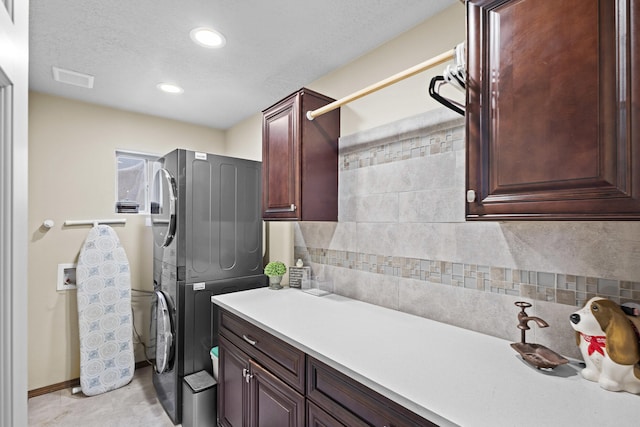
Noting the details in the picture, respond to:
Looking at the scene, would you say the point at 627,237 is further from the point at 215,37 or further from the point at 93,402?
the point at 93,402

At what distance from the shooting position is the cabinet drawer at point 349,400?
0.94m

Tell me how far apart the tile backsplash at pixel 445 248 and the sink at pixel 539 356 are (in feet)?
0.51

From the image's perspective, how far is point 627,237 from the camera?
41.0 inches

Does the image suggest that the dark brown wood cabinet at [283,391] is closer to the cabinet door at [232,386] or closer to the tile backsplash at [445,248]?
the cabinet door at [232,386]

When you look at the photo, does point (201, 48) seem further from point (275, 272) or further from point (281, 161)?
point (275, 272)

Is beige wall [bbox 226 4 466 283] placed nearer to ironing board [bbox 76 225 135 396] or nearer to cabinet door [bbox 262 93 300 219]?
cabinet door [bbox 262 93 300 219]

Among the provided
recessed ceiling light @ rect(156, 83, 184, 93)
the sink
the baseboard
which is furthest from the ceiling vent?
the sink

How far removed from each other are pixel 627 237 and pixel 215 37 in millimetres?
2154

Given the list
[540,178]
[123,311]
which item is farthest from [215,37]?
[123,311]

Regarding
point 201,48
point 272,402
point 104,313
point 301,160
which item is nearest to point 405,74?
point 301,160

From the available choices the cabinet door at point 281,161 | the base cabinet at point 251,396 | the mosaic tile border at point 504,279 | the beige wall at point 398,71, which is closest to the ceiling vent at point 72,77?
the cabinet door at point 281,161

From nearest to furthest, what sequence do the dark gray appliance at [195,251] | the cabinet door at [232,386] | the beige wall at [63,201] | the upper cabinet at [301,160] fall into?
the cabinet door at [232,386], the upper cabinet at [301,160], the dark gray appliance at [195,251], the beige wall at [63,201]

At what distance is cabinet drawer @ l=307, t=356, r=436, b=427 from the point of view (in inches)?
37.2

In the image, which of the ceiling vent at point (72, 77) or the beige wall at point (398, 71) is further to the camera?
the ceiling vent at point (72, 77)
